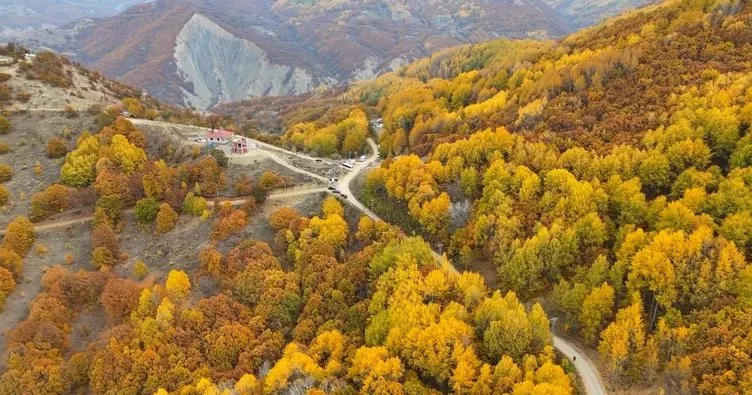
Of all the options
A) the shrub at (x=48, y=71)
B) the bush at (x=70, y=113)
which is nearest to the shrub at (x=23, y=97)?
the shrub at (x=48, y=71)

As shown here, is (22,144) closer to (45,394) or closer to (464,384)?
(45,394)

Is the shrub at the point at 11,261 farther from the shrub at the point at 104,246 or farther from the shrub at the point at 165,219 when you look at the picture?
the shrub at the point at 165,219

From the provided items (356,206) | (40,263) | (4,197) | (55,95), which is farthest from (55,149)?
(356,206)

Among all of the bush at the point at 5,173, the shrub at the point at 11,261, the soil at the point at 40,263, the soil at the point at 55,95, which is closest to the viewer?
the soil at the point at 40,263

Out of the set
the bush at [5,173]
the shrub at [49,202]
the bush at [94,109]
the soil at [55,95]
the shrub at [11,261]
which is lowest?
the shrub at [11,261]

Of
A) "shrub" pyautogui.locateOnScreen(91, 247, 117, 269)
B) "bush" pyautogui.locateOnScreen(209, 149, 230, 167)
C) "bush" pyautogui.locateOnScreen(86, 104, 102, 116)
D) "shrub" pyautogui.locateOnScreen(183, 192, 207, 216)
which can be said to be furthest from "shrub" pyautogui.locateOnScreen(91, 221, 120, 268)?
"bush" pyautogui.locateOnScreen(86, 104, 102, 116)

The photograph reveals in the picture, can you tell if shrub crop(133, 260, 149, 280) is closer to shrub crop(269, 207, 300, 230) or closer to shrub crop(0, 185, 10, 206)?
shrub crop(269, 207, 300, 230)
